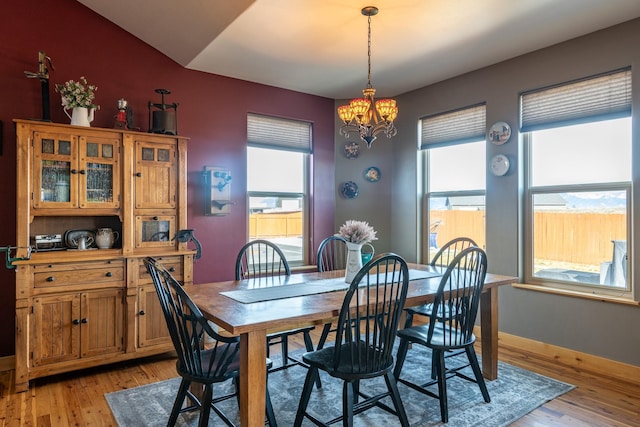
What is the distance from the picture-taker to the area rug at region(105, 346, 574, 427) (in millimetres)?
2457

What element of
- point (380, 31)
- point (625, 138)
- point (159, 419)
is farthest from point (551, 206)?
point (159, 419)

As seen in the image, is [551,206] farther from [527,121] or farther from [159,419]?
[159,419]

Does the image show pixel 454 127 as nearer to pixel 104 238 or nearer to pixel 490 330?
pixel 490 330

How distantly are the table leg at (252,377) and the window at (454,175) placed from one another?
A: 295cm

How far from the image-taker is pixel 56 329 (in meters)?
2.99

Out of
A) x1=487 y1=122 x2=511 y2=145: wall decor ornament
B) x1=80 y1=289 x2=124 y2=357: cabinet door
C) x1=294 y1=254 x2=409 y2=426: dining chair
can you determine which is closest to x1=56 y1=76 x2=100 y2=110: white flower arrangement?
x1=80 y1=289 x2=124 y2=357: cabinet door

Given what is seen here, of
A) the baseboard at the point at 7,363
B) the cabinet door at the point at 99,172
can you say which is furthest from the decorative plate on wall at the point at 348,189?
the baseboard at the point at 7,363

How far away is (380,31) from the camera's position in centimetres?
321

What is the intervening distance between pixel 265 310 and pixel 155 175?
6.43ft

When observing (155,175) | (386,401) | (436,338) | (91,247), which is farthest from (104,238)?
(436,338)

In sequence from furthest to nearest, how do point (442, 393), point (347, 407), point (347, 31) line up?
point (347, 31) → point (442, 393) → point (347, 407)

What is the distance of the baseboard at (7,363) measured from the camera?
124 inches

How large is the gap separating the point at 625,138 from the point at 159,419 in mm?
3881

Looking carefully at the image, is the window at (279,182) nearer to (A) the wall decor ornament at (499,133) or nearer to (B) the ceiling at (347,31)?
(B) the ceiling at (347,31)
